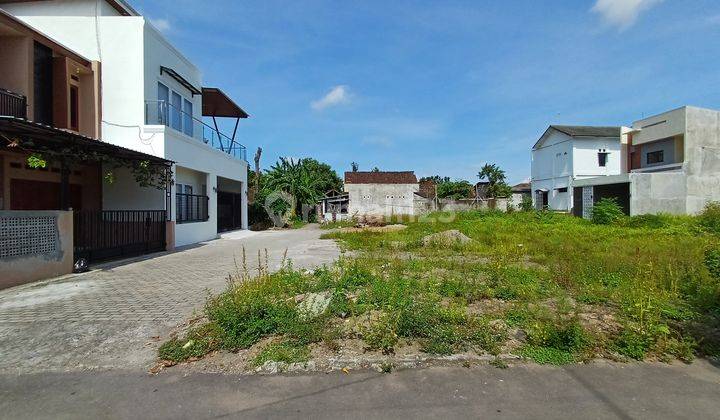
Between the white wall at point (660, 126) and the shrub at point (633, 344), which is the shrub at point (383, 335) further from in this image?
the white wall at point (660, 126)

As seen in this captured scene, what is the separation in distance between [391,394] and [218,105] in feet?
74.0

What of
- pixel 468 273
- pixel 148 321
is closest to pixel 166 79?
pixel 148 321

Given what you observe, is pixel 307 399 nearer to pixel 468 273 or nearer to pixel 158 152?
pixel 468 273

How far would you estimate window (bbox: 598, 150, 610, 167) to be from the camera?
123 ft

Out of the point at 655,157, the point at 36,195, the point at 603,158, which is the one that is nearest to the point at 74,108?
the point at 36,195

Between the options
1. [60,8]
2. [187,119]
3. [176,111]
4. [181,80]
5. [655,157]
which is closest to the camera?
[60,8]

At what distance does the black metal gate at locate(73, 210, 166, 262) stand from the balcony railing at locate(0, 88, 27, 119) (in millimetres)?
4386

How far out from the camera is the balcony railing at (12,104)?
1126cm

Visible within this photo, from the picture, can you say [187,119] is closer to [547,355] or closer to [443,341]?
[443,341]

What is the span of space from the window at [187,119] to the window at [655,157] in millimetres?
33120

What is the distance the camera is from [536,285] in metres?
6.66

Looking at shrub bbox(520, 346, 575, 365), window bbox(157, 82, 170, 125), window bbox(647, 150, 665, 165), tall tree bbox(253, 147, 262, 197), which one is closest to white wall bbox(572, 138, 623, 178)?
window bbox(647, 150, 665, 165)

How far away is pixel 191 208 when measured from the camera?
56.5 ft

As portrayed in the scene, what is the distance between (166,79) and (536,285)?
16.6 m
